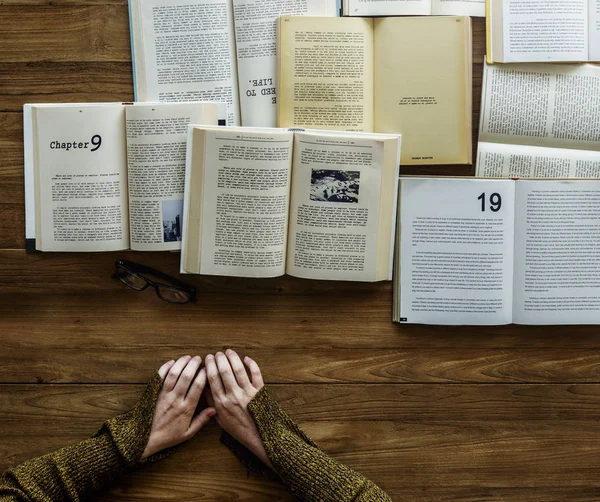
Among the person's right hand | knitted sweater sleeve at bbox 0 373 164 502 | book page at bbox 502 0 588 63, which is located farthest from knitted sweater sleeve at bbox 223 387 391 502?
book page at bbox 502 0 588 63

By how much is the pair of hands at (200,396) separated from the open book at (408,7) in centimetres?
56

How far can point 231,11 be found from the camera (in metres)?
0.84

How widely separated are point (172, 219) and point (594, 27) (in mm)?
708

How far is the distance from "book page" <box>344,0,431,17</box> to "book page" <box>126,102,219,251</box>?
0.26m

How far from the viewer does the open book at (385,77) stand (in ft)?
2.72

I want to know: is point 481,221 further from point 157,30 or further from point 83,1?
point 83,1

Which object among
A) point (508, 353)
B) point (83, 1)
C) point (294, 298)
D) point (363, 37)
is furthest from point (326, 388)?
point (83, 1)

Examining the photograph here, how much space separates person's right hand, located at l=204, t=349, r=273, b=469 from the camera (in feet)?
2.78

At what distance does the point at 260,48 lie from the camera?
84cm

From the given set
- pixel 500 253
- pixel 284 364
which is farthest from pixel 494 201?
pixel 284 364

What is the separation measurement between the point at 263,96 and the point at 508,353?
0.56m

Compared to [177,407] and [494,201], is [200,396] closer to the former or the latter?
[177,407]

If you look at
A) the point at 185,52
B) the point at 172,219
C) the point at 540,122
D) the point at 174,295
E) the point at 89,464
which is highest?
the point at 185,52

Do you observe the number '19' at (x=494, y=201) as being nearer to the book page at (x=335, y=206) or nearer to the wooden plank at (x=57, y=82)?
the book page at (x=335, y=206)
